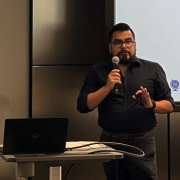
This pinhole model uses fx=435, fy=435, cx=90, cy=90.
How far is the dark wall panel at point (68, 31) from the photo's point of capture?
349 centimetres

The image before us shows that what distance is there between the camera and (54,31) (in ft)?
11.6

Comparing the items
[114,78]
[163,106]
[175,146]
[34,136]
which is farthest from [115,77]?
[175,146]

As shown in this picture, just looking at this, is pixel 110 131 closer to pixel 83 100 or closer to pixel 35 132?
pixel 83 100

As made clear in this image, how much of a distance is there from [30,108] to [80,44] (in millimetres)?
662

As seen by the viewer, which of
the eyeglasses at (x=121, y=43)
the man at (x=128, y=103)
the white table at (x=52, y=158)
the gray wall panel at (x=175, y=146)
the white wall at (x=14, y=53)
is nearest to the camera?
the white table at (x=52, y=158)

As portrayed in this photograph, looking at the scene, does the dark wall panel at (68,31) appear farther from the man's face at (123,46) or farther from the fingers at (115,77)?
the fingers at (115,77)

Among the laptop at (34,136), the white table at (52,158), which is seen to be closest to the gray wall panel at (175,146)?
the white table at (52,158)

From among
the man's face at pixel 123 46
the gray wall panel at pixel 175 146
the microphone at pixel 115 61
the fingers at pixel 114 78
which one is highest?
the man's face at pixel 123 46

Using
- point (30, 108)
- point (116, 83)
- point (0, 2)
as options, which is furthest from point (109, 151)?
point (0, 2)

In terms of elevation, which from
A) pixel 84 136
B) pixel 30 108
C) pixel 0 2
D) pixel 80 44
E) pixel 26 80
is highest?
pixel 0 2

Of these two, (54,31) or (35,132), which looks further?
(54,31)

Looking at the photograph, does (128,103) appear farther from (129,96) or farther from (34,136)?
(34,136)

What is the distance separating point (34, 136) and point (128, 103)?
1.10 meters

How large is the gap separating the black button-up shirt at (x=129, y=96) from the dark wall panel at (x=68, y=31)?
0.64 meters
